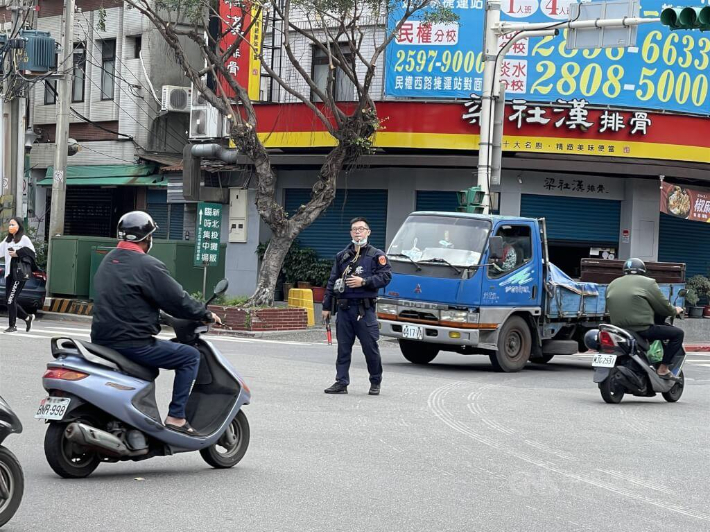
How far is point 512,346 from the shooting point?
658 inches

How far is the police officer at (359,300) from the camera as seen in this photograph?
12406mm

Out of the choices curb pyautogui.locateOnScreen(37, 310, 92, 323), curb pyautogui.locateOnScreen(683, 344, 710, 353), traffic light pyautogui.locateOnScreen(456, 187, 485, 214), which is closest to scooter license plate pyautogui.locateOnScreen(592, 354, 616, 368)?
traffic light pyautogui.locateOnScreen(456, 187, 485, 214)

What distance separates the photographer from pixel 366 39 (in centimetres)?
2695

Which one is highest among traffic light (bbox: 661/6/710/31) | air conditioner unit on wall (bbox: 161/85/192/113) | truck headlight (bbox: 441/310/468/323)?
air conditioner unit on wall (bbox: 161/85/192/113)

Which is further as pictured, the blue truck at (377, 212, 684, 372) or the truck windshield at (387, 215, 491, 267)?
the truck windshield at (387, 215, 491, 267)

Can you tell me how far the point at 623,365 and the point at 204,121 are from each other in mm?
18049

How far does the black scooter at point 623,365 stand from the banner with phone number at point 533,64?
13.5 m

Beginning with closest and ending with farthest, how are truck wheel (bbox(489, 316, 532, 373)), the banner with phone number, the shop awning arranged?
truck wheel (bbox(489, 316, 532, 373)) < the banner with phone number < the shop awning

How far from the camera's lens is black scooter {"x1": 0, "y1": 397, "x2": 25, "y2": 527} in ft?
19.4

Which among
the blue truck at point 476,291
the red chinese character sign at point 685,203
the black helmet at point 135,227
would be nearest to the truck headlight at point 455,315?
the blue truck at point 476,291

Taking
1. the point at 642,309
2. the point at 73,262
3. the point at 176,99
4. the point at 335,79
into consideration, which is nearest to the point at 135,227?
the point at 642,309

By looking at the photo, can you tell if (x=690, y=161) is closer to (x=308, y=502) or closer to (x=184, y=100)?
(x=184, y=100)

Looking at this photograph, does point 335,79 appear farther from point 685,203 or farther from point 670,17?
point 670,17

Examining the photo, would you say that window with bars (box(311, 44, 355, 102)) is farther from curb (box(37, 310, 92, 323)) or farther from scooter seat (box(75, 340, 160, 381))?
scooter seat (box(75, 340, 160, 381))
